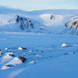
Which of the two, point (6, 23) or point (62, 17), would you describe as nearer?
point (6, 23)

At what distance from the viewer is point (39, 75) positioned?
4.82 m

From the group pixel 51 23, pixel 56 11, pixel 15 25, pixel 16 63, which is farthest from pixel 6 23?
pixel 16 63

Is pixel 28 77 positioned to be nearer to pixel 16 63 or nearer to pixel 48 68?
pixel 48 68

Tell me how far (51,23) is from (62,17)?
6.57m

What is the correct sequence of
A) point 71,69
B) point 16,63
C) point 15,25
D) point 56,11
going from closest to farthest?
point 71,69
point 16,63
point 15,25
point 56,11

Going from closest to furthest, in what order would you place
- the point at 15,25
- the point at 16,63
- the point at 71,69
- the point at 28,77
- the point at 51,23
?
the point at 28,77
the point at 71,69
the point at 16,63
the point at 15,25
the point at 51,23

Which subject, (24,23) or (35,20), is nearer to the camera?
(24,23)

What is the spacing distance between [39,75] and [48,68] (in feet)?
2.28

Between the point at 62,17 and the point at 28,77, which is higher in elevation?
the point at 28,77

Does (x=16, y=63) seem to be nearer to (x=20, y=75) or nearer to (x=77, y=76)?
(x=20, y=75)

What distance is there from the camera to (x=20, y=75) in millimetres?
4848

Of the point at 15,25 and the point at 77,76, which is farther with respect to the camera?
the point at 15,25

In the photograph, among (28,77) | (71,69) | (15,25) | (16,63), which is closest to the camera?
(28,77)

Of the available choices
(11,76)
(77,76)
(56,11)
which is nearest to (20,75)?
(11,76)
